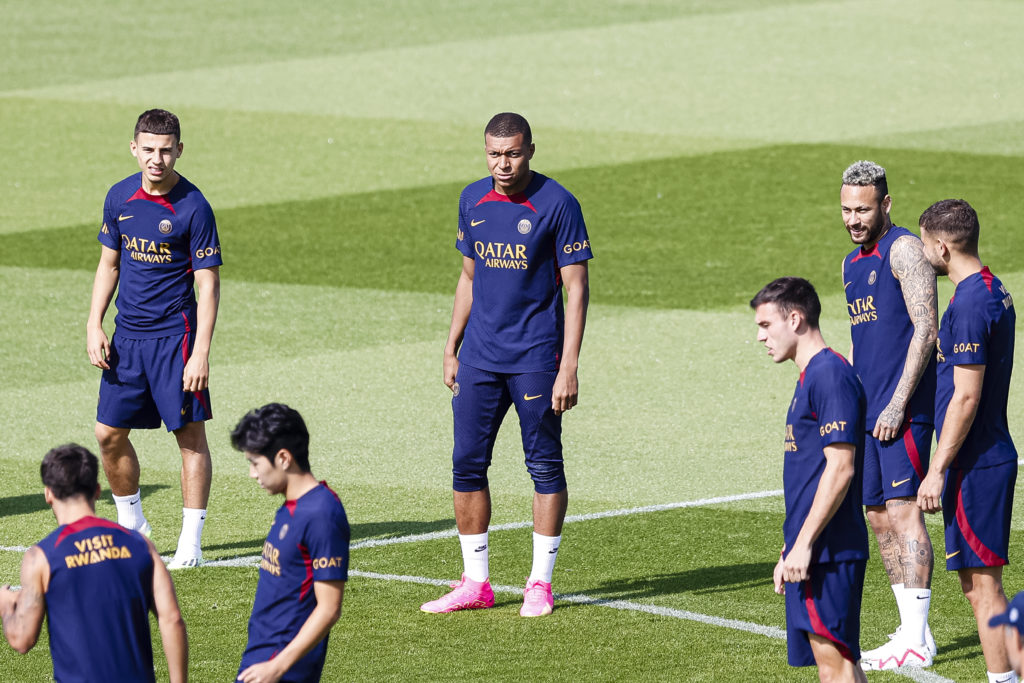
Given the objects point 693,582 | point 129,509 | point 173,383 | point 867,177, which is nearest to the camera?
point 867,177

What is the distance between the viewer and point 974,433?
8.62 meters

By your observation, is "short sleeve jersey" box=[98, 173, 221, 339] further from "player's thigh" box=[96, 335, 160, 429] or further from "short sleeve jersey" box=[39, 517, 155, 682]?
"short sleeve jersey" box=[39, 517, 155, 682]

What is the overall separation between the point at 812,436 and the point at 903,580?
2.19m

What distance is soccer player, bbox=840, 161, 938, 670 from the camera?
9.02 metres

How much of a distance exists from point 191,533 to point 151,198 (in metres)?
2.04

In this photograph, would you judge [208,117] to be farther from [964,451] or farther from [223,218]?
[964,451]

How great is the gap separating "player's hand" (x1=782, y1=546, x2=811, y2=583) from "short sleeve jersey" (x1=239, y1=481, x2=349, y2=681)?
187cm

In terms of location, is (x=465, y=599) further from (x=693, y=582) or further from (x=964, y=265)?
(x=964, y=265)

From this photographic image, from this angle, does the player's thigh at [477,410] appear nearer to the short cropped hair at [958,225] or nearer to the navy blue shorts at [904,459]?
the navy blue shorts at [904,459]

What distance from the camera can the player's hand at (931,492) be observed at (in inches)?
332

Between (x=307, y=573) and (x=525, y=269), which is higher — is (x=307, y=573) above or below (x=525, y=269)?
below

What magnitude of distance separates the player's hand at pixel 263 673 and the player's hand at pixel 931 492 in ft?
11.1

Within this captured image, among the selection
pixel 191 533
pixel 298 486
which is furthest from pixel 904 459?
pixel 191 533

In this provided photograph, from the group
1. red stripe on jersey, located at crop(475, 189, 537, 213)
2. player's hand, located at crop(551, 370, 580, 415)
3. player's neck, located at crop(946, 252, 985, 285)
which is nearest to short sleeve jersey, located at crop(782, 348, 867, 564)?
player's neck, located at crop(946, 252, 985, 285)
